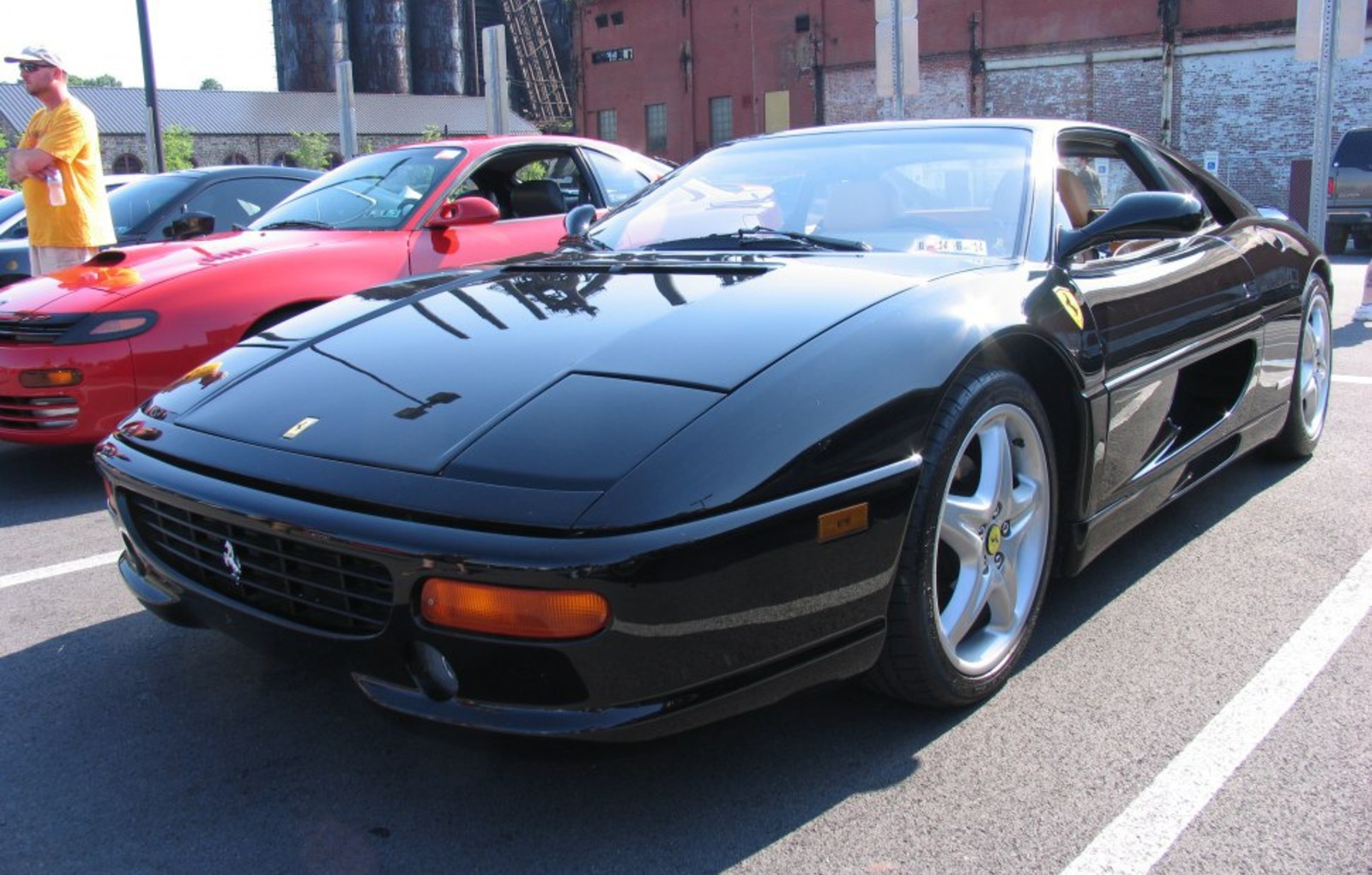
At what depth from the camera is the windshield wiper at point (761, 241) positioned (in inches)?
110

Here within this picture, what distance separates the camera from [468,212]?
4754mm

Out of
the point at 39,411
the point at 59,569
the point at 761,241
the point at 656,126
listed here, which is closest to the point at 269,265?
the point at 39,411

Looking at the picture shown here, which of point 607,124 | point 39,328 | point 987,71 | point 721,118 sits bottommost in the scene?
point 39,328

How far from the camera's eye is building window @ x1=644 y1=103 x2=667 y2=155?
36500 mm

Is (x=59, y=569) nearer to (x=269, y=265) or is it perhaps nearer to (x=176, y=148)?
(x=269, y=265)

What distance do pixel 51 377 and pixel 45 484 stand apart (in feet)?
2.06

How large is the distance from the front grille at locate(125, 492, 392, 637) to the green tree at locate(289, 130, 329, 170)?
38.8 meters

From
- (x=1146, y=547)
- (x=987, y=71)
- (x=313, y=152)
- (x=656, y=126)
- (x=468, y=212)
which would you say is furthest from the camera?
(x=313, y=152)

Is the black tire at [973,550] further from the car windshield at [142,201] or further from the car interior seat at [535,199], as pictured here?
the car windshield at [142,201]

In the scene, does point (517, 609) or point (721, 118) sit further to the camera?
point (721, 118)

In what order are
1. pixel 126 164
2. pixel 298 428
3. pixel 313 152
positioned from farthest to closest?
pixel 126 164 < pixel 313 152 < pixel 298 428

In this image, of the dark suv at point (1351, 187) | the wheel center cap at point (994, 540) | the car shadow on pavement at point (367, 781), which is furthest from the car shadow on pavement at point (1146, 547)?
the dark suv at point (1351, 187)

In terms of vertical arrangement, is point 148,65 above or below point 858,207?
above

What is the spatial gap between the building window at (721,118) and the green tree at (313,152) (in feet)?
45.0
